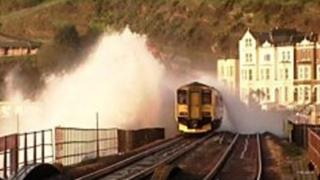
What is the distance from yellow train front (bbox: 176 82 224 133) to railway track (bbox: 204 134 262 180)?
11031mm

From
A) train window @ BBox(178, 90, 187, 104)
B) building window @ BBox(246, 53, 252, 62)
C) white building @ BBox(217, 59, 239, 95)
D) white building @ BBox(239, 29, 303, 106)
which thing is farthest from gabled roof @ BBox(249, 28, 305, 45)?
train window @ BBox(178, 90, 187, 104)

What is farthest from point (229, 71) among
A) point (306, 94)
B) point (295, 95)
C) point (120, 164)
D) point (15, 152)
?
point (15, 152)

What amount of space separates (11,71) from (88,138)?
129 meters

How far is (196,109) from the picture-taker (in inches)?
2253

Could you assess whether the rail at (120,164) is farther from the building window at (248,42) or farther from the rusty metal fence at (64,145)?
the building window at (248,42)

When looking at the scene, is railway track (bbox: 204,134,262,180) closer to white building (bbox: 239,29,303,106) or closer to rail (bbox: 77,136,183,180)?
rail (bbox: 77,136,183,180)

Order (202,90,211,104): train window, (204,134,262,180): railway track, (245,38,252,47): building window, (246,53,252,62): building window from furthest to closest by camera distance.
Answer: (245,38,252,47): building window
(246,53,252,62): building window
(202,90,211,104): train window
(204,134,262,180): railway track

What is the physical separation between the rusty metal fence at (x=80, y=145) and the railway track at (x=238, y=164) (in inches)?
238

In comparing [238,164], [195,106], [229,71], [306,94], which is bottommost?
[238,164]

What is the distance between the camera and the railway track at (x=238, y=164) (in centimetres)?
2889

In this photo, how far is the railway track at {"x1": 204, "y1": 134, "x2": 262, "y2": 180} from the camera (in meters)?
28.9

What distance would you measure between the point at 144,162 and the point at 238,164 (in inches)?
142

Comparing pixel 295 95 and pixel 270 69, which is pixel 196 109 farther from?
pixel 270 69

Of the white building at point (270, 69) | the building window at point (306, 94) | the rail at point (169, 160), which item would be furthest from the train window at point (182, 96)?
the building window at point (306, 94)
